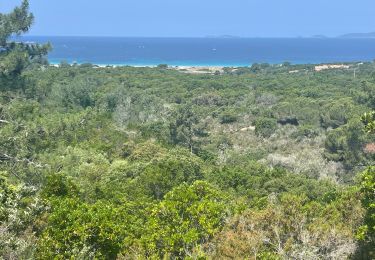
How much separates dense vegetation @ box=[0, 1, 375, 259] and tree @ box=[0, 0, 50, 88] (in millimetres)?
126

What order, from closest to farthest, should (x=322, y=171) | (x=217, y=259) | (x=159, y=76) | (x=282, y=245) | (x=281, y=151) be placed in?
(x=217, y=259) < (x=282, y=245) < (x=322, y=171) < (x=281, y=151) < (x=159, y=76)

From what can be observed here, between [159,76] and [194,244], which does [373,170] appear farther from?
[159,76]

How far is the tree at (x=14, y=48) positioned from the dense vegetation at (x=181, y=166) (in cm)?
13

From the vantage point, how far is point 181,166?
2822cm

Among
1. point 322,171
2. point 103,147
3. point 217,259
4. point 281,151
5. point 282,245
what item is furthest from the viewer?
point 281,151

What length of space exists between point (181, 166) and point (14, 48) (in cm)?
2530

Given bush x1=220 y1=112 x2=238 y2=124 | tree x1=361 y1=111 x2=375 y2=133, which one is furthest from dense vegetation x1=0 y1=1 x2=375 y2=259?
bush x1=220 y1=112 x2=238 y2=124

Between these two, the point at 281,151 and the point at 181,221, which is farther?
the point at 281,151

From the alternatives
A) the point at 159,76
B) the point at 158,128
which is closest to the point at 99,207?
the point at 158,128

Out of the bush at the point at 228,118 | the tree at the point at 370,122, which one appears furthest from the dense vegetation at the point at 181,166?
the bush at the point at 228,118

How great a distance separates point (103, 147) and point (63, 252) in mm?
23247

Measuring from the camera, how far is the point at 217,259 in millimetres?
13594

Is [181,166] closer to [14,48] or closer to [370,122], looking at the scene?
[370,122]

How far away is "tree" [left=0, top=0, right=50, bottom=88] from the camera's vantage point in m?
45.0
